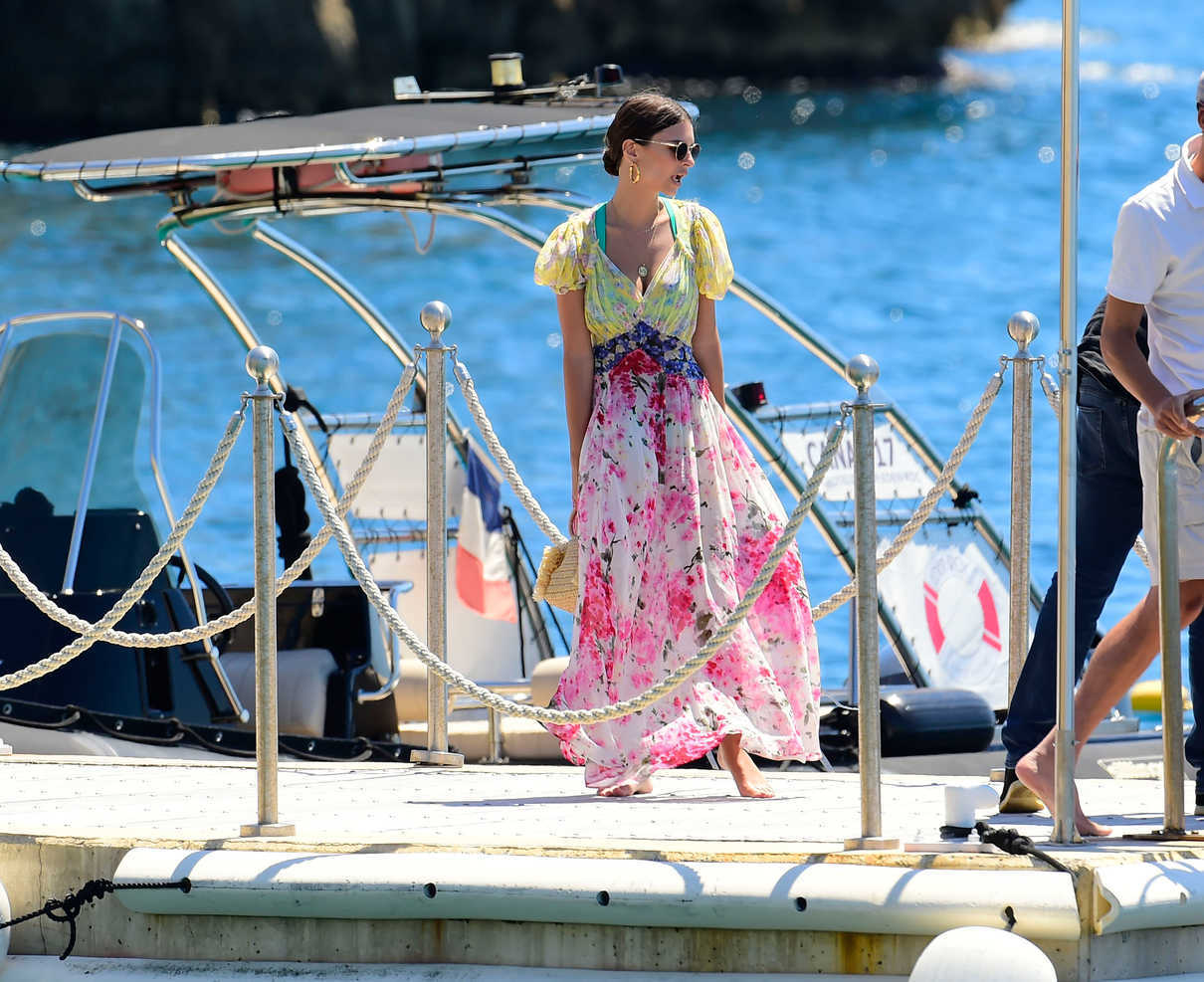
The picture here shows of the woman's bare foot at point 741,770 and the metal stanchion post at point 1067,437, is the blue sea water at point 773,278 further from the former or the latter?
the metal stanchion post at point 1067,437

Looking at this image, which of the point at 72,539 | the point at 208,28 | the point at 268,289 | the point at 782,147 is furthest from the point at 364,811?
the point at 782,147

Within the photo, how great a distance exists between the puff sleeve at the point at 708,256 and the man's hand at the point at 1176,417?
4.24ft

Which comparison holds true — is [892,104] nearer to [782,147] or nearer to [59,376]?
[782,147]

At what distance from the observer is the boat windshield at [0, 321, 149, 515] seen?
25.5 ft

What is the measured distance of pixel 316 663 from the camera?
8305 mm

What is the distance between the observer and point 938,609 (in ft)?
29.6

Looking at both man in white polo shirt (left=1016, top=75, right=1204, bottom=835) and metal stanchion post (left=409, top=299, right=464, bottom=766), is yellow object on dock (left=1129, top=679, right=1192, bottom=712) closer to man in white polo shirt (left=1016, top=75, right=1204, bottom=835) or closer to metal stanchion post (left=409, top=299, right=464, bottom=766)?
metal stanchion post (left=409, top=299, right=464, bottom=766)

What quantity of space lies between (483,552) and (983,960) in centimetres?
569

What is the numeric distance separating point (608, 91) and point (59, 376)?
2.91 m

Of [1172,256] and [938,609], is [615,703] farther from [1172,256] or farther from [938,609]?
[938,609]

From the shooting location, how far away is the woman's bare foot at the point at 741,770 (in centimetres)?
547

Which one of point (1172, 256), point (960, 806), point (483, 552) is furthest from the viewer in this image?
point (483, 552)

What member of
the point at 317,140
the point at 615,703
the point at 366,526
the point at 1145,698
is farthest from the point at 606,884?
the point at 1145,698

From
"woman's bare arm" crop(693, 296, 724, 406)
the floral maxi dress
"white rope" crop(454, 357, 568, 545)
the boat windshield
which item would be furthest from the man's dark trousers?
the boat windshield
